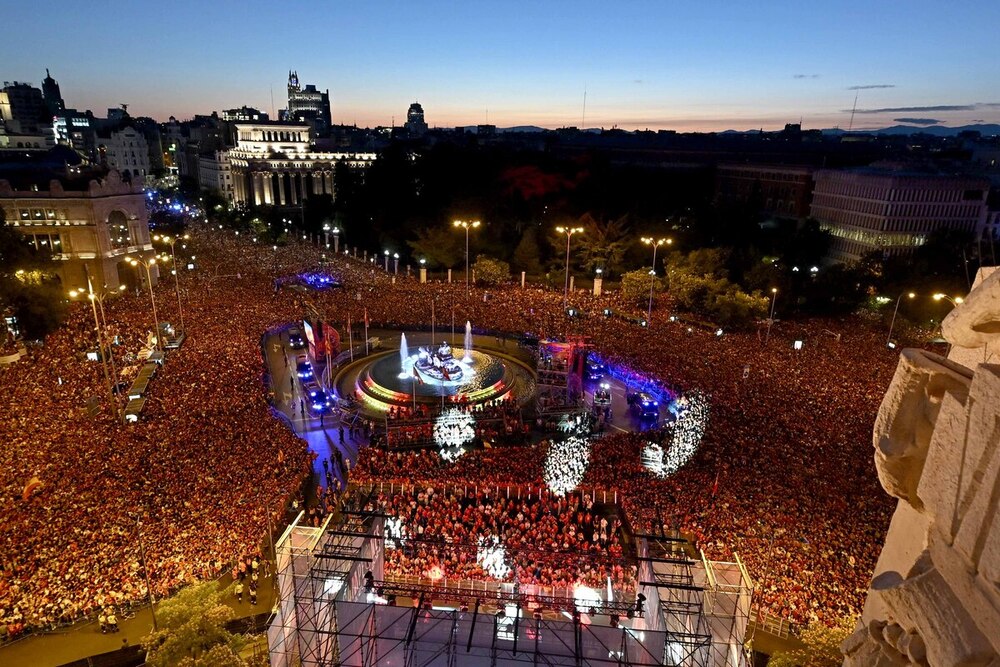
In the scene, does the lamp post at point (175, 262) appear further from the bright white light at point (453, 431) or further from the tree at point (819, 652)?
the tree at point (819, 652)

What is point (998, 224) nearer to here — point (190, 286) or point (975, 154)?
point (975, 154)

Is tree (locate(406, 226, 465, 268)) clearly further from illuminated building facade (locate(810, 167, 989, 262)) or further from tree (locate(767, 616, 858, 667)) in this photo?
tree (locate(767, 616, 858, 667))

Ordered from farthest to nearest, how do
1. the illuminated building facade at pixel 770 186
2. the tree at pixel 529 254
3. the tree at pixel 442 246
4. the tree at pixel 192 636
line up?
the illuminated building facade at pixel 770 186
the tree at pixel 442 246
the tree at pixel 529 254
the tree at pixel 192 636

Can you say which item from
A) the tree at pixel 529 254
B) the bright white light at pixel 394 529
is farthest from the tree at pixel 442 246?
the bright white light at pixel 394 529

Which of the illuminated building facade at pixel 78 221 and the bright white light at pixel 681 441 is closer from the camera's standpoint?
the bright white light at pixel 681 441

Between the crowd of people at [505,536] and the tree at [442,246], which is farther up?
the tree at [442,246]
